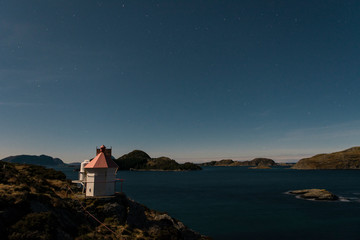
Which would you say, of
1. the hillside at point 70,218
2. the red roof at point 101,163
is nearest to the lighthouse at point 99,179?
the red roof at point 101,163

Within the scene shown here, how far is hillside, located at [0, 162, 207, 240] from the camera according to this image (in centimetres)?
1748

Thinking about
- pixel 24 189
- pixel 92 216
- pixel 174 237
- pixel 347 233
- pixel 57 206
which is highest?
pixel 24 189

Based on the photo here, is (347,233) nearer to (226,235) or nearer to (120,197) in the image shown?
(226,235)

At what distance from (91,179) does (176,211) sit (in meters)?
33.3

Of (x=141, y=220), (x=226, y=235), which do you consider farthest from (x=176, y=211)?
(x=141, y=220)

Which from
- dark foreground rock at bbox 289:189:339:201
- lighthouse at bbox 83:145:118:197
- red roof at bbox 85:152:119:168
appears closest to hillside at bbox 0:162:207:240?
lighthouse at bbox 83:145:118:197

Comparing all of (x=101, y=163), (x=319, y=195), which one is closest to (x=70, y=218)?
(x=101, y=163)

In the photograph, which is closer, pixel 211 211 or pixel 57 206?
pixel 57 206

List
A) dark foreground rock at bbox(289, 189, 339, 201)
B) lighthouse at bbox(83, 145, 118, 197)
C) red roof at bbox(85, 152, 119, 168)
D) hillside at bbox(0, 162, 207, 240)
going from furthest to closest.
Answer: dark foreground rock at bbox(289, 189, 339, 201) < red roof at bbox(85, 152, 119, 168) < lighthouse at bbox(83, 145, 118, 197) < hillside at bbox(0, 162, 207, 240)

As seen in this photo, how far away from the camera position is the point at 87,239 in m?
19.8

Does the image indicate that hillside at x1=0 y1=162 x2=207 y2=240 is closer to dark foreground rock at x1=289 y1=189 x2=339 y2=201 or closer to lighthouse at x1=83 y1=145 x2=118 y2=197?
lighthouse at x1=83 y1=145 x2=118 y2=197

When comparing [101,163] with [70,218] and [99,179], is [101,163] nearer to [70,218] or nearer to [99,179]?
[99,179]

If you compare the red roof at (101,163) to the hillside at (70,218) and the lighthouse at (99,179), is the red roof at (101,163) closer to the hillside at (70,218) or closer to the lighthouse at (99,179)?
A: the lighthouse at (99,179)

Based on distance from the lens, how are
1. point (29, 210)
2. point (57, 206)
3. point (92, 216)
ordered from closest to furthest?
point (29, 210)
point (57, 206)
point (92, 216)
